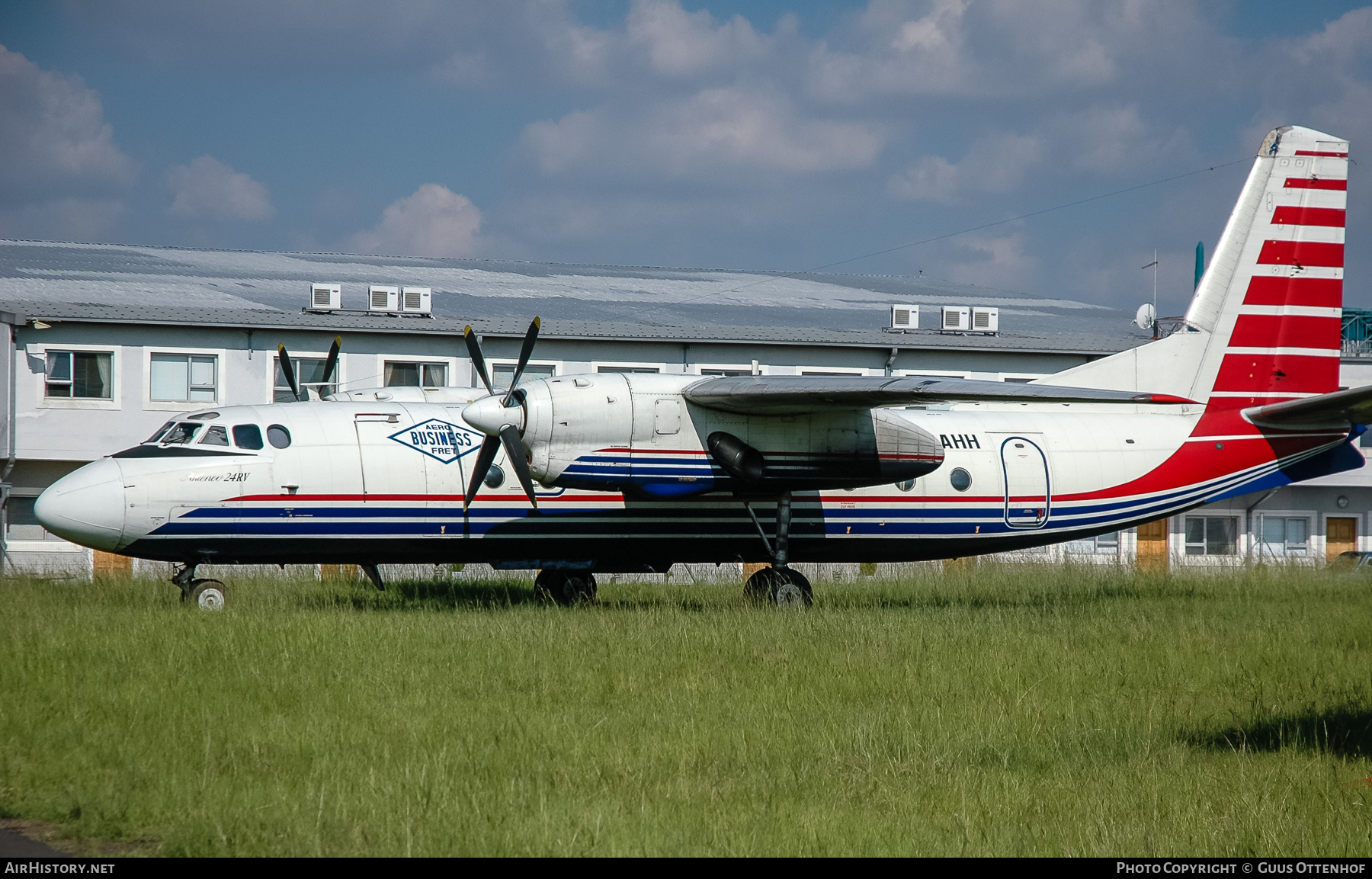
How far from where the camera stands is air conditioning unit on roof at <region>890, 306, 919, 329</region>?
34.1 metres

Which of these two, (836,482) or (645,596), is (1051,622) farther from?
(645,596)

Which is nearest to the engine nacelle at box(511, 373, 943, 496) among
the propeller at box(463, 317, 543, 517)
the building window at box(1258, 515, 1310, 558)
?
the propeller at box(463, 317, 543, 517)

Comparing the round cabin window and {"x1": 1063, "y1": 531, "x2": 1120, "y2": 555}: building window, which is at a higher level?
the round cabin window

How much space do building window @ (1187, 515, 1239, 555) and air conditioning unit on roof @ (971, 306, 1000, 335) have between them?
8.33 meters

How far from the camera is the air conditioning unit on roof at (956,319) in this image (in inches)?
1361

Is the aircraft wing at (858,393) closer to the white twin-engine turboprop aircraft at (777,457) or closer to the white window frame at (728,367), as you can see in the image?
the white twin-engine turboprop aircraft at (777,457)

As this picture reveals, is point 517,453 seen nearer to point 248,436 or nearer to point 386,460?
point 386,460

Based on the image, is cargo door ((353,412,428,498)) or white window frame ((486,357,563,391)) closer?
cargo door ((353,412,428,498))

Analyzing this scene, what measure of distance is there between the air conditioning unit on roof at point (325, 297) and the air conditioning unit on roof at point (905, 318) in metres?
15.5

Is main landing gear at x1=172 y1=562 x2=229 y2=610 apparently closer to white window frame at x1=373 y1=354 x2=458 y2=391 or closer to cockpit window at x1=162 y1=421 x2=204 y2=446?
cockpit window at x1=162 y1=421 x2=204 y2=446

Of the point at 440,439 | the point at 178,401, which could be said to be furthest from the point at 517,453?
the point at 178,401

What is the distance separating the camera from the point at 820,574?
101 ft

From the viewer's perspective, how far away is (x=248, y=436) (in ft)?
57.5
